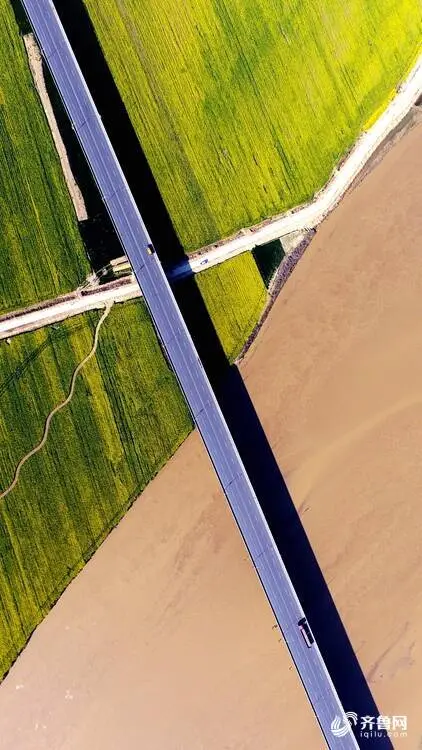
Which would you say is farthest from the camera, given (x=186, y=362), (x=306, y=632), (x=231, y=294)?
(x=231, y=294)

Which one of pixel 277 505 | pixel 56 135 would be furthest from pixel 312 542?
pixel 56 135

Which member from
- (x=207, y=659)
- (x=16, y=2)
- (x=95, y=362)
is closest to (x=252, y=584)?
(x=207, y=659)

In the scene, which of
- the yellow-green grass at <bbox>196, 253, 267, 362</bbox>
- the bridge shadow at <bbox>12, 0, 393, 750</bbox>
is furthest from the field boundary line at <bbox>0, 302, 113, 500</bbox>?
the yellow-green grass at <bbox>196, 253, 267, 362</bbox>

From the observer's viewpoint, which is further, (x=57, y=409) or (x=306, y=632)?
(x=57, y=409)

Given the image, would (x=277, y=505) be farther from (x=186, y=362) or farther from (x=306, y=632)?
(x=186, y=362)

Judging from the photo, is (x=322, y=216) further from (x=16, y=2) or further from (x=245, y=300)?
(x=16, y=2)
